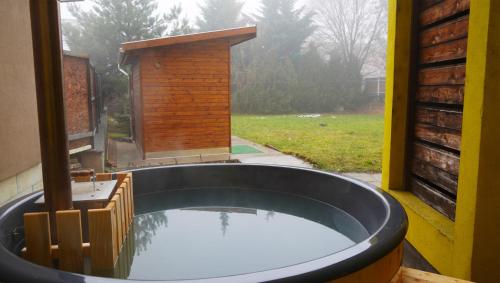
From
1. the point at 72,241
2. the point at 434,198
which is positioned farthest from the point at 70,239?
the point at 434,198

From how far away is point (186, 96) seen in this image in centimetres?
897

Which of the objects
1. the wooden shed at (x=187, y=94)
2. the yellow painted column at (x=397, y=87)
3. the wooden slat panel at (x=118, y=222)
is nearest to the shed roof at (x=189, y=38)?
the wooden shed at (x=187, y=94)

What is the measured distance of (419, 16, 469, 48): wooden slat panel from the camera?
8.43 ft

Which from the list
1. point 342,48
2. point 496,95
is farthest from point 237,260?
point 342,48

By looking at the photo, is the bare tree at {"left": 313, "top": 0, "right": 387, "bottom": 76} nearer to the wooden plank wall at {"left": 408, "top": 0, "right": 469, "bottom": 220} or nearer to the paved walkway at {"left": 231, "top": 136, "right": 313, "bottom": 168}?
the paved walkway at {"left": 231, "top": 136, "right": 313, "bottom": 168}

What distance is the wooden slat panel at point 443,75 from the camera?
2.59 metres

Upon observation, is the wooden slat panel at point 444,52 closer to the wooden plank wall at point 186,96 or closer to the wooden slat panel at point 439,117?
the wooden slat panel at point 439,117

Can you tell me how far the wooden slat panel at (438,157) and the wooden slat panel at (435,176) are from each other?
3 cm

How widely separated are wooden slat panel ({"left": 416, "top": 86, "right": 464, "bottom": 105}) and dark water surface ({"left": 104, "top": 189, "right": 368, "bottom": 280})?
108 cm

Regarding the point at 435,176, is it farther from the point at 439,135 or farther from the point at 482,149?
the point at 482,149

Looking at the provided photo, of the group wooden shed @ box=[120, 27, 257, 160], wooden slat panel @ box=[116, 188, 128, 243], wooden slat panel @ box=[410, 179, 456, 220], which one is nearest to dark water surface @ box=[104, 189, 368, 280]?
wooden slat panel @ box=[116, 188, 128, 243]

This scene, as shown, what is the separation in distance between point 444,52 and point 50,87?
251 centimetres

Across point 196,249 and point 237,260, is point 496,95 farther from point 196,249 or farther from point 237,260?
point 196,249

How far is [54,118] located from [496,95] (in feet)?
6.96
